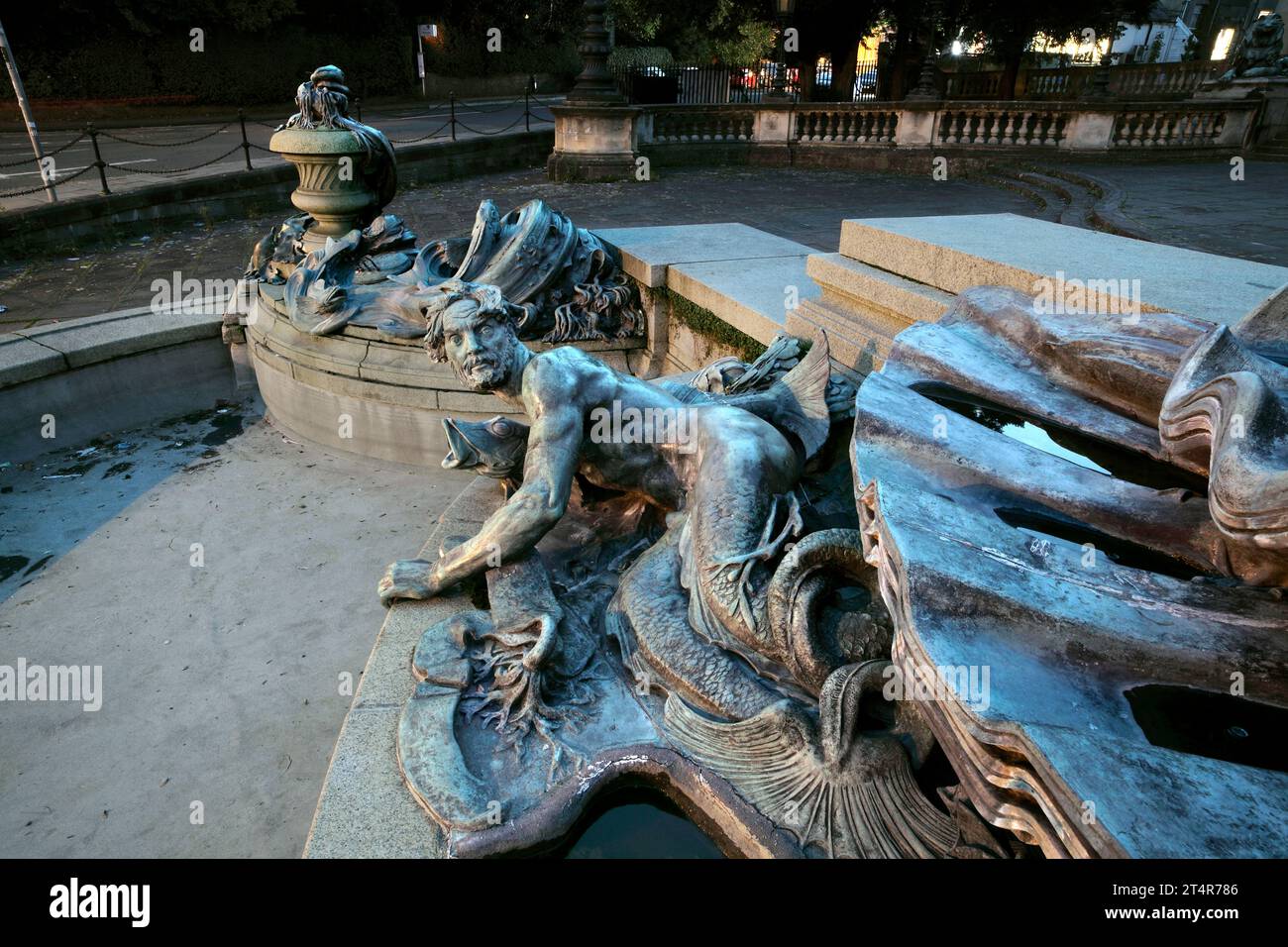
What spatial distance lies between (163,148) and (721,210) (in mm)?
10312

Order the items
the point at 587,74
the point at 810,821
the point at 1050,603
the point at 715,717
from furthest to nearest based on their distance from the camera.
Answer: the point at 587,74
the point at 715,717
the point at 810,821
the point at 1050,603

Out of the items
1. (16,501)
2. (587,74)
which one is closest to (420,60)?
(587,74)

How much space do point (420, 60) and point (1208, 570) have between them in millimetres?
31430

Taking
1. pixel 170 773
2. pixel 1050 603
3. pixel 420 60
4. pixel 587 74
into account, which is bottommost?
pixel 170 773

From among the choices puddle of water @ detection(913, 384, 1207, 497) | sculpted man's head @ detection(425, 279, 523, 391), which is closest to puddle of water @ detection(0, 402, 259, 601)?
sculpted man's head @ detection(425, 279, 523, 391)

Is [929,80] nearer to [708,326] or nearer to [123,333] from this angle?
[708,326]

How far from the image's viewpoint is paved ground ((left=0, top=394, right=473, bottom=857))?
10.2 feet

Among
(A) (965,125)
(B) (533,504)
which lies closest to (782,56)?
(A) (965,125)

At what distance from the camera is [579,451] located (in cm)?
313

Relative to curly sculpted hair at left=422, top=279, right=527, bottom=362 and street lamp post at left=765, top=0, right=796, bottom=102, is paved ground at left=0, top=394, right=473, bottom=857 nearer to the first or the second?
curly sculpted hair at left=422, top=279, right=527, bottom=362

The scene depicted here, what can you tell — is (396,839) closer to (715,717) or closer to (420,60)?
(715,717)

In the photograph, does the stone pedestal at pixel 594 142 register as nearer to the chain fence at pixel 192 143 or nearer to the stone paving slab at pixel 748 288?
the chain fence at pixel 192 143

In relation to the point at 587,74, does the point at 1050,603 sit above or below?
below

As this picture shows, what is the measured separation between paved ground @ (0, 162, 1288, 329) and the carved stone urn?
109 inches
